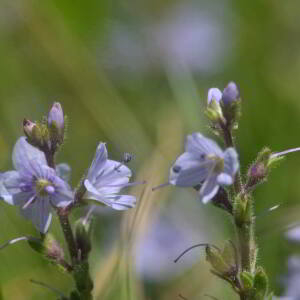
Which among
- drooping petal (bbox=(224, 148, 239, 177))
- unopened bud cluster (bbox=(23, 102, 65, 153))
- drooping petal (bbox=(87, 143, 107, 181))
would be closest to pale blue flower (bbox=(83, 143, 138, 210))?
drooping petal (bbox=(87, 143, 107, 181))

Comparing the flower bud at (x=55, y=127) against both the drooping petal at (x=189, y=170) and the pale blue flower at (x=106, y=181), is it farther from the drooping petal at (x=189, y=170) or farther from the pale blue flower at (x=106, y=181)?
the drooping petal at (x=189, y=170)

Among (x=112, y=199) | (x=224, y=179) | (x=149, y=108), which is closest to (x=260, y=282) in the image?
(x=224, y=179)

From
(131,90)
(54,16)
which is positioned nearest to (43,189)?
(54,16)

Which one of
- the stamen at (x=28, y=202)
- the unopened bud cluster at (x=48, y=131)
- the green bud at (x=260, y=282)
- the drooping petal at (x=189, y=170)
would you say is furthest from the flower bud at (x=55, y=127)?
the green bud at (x=260, y=282)

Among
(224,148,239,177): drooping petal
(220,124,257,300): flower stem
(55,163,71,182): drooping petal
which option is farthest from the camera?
(55,163,71,182): drooping petal

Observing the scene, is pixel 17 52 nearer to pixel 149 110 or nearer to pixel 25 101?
pixel 25 101

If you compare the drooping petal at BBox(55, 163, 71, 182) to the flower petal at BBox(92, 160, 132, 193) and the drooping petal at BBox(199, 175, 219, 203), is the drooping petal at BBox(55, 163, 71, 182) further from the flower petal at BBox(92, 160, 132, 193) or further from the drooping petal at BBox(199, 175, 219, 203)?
the drooping petal at BBox(199, 175, 219, 203)

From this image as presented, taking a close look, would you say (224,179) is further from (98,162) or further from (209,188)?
(98,162)
